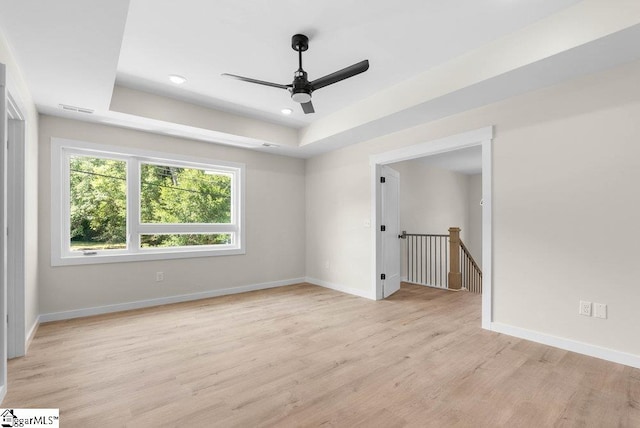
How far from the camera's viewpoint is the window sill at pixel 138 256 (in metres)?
3.64

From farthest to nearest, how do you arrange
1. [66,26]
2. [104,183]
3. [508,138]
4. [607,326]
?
[104,183], [508,138], [607,326], [66,26]

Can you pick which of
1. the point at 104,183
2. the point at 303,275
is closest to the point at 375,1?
the point at 104,183

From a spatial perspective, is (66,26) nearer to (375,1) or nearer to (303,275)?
(375,1)

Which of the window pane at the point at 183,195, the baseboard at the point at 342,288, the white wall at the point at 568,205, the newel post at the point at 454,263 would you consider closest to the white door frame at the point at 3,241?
the window pane at the point at 183,195

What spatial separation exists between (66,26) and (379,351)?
334 centimetres

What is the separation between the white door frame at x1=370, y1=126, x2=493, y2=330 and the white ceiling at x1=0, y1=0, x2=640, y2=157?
0.35m

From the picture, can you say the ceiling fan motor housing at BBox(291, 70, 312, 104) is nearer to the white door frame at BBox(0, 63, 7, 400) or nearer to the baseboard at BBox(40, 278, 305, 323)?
the white door frame at BBox(0, 63, 7, 400)

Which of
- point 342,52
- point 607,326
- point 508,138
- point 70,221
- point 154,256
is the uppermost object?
point 342,52

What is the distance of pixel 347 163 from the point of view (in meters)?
5.02

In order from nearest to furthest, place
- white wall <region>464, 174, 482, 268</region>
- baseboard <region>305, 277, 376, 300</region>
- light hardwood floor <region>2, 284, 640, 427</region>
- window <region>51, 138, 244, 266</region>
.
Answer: light hardwood floor <region>2, 284, 640, 427</region> < window <region>51, 138, 244, 266</region> < baseboard <region>305, 277, 376, 300</region> < white wall <region>464, 174, 482, 268</region>

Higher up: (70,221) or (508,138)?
(508,138)

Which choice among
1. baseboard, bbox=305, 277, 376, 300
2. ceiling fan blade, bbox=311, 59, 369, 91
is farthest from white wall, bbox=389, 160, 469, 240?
ceiling fan blade, bbox=311, 59, 369, 91

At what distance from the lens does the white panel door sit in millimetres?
4664

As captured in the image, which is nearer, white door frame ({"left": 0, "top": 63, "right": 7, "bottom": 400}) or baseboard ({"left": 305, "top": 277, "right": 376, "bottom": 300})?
white door frame ({"left": 0, "top": 63, "right": 7, "bottom": 400})
